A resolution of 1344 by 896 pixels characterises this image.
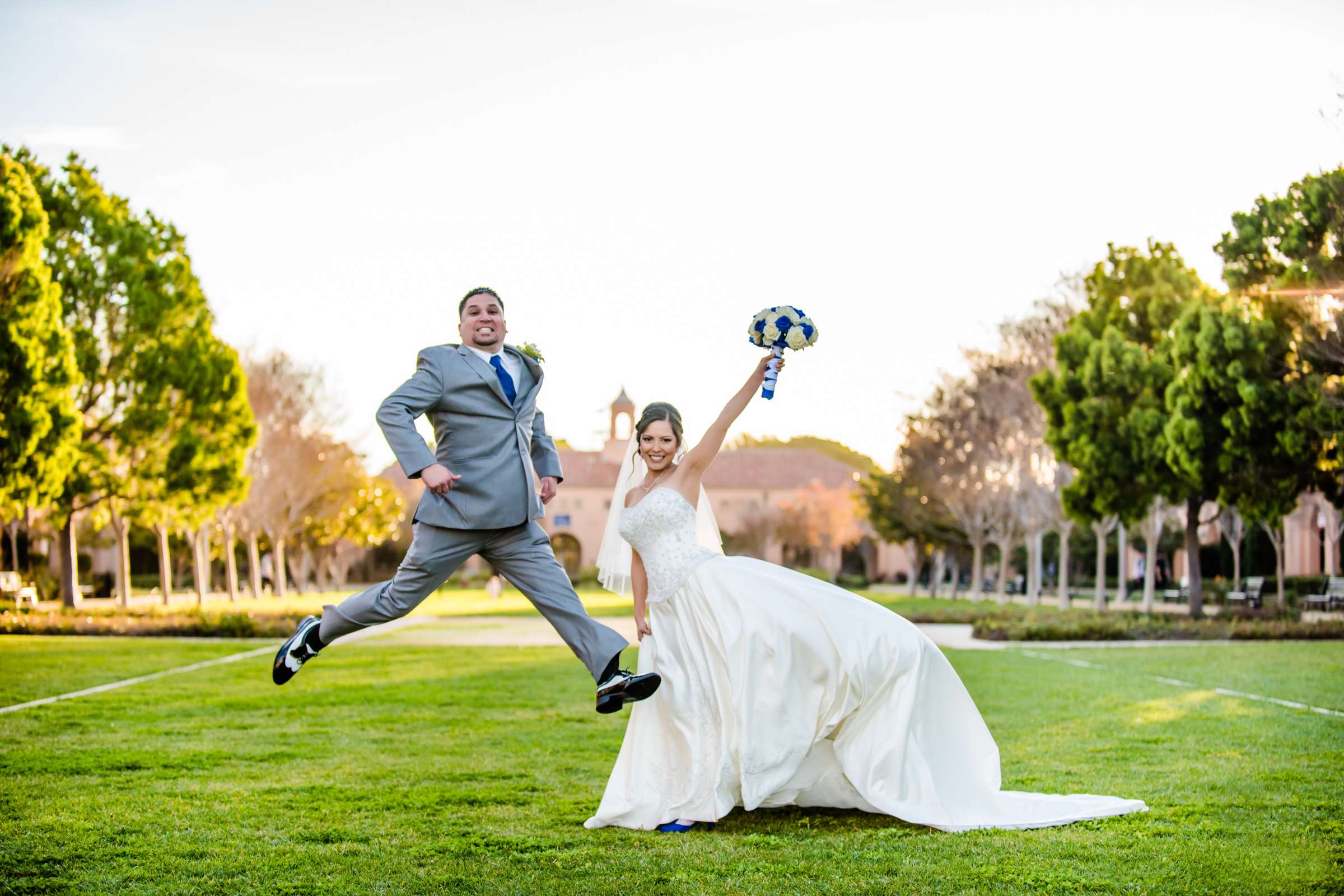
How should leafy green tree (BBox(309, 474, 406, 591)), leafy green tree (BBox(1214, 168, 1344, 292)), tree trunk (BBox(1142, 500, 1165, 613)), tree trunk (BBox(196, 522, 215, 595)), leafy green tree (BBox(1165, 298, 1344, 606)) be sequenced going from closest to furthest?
leafy green tree (BBox(1214, 168, 1344, 292)) → leafy green tree (BBox(1165, 298, 1344, 606)) → tree trunk (BBox(1142, 500, 1165, 613)) → tree trunk (BBox(196, 522, 215, 595)) → leafy green tree (BBox(309, 474, 406, 591))

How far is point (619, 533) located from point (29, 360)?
17.3 meters

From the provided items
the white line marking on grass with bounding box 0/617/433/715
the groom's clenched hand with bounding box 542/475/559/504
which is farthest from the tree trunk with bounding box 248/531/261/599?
the groom's clenched hand with bounding box 542/475/559/504

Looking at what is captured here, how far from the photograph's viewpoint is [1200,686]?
13031 millimetres

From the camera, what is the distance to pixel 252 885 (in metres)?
4.66

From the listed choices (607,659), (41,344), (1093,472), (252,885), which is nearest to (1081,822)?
(607,659)

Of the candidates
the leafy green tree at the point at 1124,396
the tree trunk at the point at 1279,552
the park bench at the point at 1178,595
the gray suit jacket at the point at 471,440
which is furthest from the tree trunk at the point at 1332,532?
the gray suit jacket at the point at 471,440

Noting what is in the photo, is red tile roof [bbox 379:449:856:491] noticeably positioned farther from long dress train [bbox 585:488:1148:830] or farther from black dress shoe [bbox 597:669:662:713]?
black dress shoe [bbox 597:669:662:713]

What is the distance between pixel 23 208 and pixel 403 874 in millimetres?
18946

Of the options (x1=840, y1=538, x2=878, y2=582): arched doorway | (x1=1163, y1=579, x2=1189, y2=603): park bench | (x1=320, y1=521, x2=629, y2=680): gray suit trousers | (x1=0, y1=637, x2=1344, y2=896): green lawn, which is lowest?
(x1=840, y1=538, x2=878, y2=582): arched doorway

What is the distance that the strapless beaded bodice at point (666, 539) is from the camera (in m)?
6.10

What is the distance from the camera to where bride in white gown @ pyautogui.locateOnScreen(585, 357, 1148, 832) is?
5809 millimetres

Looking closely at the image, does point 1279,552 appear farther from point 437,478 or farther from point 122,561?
point 437,478

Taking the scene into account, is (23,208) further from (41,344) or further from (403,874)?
(403,874)

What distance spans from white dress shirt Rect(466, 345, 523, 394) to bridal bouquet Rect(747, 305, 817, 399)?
3.98 feet
